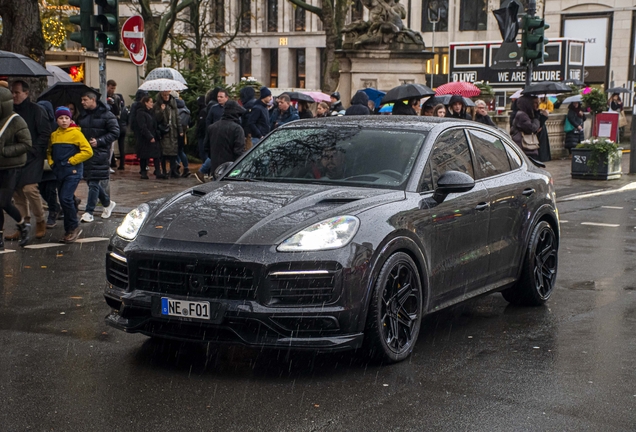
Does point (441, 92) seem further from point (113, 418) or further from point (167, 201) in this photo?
point (113, 418)

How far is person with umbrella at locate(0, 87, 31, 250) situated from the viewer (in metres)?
11.2

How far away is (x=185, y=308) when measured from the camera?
5.88m

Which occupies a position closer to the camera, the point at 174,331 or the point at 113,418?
the point at 113,418

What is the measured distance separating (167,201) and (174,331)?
1030 mm

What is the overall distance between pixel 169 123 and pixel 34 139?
301 inches

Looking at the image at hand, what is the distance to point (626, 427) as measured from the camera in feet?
16.9

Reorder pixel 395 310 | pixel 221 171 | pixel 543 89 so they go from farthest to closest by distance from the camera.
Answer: pixel 543 89, pixel 221 171, pixel 395 310

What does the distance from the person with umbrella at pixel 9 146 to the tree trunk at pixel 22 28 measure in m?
7.16

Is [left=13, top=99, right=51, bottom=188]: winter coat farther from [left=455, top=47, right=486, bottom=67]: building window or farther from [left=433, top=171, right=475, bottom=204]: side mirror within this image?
[left=455, top=47, right=486, bottom=67]: building window

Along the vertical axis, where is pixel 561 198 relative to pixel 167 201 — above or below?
below

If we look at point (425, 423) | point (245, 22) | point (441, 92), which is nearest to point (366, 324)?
point (425, 423)

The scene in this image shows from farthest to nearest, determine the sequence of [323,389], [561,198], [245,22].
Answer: [245,22] < [561,198] < [323,389]

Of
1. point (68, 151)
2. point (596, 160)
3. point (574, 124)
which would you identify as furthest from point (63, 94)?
point (574, 124)

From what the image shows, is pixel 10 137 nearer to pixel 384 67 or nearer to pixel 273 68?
pixel 384 67
